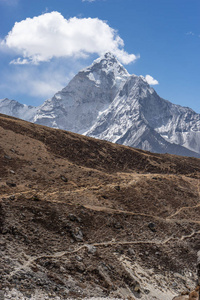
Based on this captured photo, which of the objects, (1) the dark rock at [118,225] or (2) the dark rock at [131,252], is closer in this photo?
(2) the dark rock at [131,252]

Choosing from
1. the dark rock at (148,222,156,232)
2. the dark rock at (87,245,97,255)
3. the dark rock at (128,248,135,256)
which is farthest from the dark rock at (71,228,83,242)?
the dark rock at (148,222,156,232)

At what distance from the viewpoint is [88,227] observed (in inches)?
1706

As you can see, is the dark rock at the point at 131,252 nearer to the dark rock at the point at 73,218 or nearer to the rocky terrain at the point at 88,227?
the rocky terrain at the point at 88,227

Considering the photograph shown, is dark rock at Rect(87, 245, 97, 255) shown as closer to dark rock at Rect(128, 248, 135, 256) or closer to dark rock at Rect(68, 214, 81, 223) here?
dark rock at Rect(128, 248, 135, 256)

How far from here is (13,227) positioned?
36375 mm

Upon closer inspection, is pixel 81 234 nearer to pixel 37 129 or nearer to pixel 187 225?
pixel 187 225

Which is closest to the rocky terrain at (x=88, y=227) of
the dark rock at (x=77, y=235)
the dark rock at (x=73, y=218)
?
the dark rock at (x=77, y=235)

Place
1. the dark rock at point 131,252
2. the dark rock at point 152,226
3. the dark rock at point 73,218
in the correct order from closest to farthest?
the dark rock at point 131,252 → the dark rock at point 73,218 → the dark rock at point 152,226

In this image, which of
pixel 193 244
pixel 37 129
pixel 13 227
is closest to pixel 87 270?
pixel 13 227

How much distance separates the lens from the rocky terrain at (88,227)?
31.8 meters

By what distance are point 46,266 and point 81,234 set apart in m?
9.51

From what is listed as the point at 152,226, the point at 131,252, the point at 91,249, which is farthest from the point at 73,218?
the point at 152,226

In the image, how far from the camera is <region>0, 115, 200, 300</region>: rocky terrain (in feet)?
104

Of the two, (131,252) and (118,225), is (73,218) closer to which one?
(118,225)
